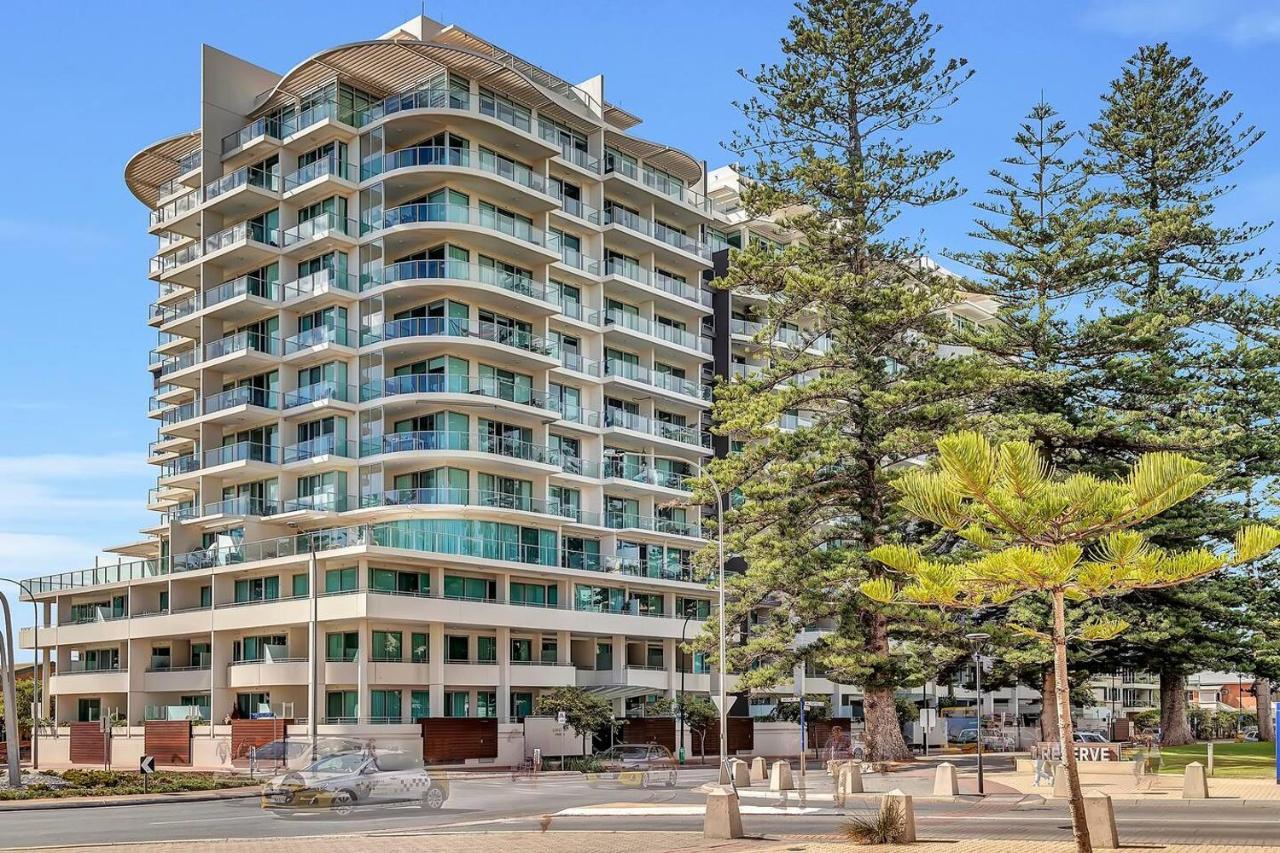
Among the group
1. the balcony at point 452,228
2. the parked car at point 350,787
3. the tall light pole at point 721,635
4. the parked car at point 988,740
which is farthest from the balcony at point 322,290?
the parked car at point 988,740

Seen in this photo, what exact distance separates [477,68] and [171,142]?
21.1m

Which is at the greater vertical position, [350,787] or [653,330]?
[653,330]

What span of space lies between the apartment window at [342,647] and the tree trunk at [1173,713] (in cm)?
3592

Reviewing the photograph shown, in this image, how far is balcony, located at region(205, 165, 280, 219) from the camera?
6731 cm

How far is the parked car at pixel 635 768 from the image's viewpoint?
144 feet

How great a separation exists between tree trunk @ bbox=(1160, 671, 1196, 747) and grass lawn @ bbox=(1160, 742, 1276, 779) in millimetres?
770

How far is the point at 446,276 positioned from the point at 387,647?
17554 mm

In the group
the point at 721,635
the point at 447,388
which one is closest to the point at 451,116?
the point at 447,388

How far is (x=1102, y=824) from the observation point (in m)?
19.8

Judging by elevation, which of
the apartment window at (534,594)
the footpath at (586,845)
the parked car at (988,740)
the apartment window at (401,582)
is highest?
the apartment window at (401,582)

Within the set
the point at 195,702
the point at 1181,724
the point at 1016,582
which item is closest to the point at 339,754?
the point at 1016,582

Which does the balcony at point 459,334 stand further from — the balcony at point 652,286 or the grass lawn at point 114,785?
the grass lawn at point 114,785

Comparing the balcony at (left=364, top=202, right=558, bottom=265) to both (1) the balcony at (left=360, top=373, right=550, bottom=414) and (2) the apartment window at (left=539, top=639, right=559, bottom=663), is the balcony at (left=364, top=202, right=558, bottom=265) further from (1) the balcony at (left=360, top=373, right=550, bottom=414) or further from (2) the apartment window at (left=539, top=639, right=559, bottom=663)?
(2) the apartment window at (left=539, top=639, right=559, bottom=663)

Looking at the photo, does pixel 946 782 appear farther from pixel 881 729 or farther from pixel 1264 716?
pixel 1264 716
